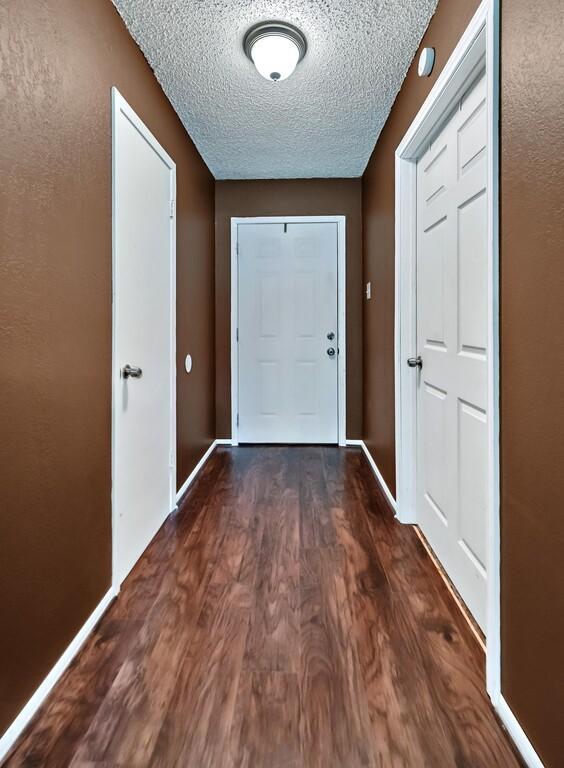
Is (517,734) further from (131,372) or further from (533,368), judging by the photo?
(131,372)

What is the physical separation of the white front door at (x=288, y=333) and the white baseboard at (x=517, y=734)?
10.5 feet

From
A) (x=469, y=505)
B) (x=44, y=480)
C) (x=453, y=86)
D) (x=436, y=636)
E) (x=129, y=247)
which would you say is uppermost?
(x=453, y=86)

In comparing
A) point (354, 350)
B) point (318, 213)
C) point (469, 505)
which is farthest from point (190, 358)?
point (469, 505)

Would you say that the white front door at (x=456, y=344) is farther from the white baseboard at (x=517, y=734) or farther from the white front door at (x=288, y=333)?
the white front door at (x=288, y=333)

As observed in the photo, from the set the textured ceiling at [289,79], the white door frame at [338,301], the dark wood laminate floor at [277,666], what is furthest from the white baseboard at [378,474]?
the textured ceiling at [289,79]

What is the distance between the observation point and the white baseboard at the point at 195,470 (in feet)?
10.0

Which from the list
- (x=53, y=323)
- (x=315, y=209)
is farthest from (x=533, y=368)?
(x=315, y=209)

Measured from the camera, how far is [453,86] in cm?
174

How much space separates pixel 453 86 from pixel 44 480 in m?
1.90

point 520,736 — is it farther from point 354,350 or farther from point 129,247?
point 354,350

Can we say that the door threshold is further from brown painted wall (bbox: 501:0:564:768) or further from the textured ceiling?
the textured ceiling

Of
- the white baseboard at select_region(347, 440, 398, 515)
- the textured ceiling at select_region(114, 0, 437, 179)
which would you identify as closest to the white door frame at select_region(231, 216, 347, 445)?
the white baseboard at select_region(347, 440, 398, 515)

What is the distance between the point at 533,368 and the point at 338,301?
3.31 meters

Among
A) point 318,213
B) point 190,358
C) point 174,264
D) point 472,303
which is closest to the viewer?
point 472,303
